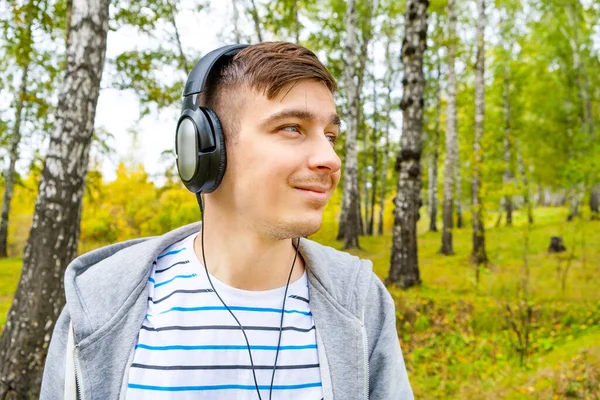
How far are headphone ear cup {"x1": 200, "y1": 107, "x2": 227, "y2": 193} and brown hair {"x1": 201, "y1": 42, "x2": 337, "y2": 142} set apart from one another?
0.03 m

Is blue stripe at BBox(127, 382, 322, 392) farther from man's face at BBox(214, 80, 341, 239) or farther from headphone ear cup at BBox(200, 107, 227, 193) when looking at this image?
headphone ear cup at BBox(200, 107, 227, 193)

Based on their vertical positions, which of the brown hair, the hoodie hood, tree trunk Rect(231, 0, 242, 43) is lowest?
the hoodie hood

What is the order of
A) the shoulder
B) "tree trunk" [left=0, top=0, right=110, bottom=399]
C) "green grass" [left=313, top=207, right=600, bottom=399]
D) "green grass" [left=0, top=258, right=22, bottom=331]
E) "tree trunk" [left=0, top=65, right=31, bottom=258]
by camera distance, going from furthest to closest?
"tree trunk" [left=0, top=65, right=31, bottom=258], "green grass" [left=0, top=258, right=22, bottom=331], "green grass" [left=313, top=207, right=600, bottom=399], "tree trunk" [left=0, top=0, right=110, bottom=399], the shoulder

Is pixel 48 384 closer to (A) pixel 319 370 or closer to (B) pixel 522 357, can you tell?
(A) pixel 319 370

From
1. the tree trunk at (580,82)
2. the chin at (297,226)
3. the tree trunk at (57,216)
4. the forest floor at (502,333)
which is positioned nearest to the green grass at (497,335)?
the forest floor at (502,333)

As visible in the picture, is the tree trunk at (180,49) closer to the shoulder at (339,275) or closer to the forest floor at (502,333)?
the forest floor at (502,333)

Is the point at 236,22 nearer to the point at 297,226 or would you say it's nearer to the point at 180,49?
the point at 180,49

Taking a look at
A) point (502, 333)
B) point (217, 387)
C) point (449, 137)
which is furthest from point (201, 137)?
point (449, 137)

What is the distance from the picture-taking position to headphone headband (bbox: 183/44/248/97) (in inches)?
52.0

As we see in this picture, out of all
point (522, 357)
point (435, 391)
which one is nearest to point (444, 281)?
point (522, 357)

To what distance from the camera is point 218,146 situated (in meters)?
1.28

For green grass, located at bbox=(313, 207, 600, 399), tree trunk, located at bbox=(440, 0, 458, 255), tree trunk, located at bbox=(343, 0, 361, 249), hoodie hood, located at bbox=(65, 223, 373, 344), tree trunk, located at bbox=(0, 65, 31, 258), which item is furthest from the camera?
tree trunk, located at bbox=(0, 65, 31, 258)

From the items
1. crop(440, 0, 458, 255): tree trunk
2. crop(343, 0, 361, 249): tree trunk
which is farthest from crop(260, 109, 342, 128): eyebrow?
crop(440, 0, 458, 255): tree trunk

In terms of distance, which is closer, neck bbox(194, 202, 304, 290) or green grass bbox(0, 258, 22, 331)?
neck bbox(194, 202, 304, 290)
